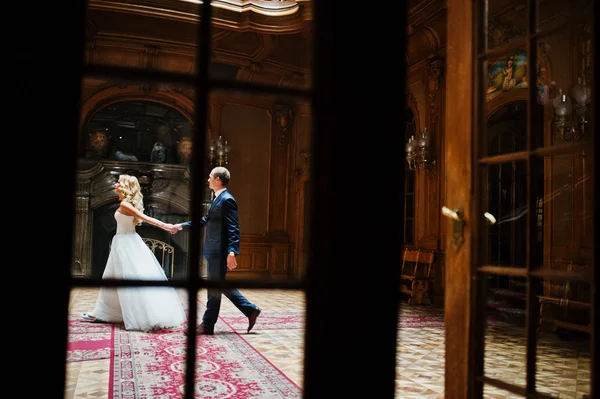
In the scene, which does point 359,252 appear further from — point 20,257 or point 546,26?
point 546,26

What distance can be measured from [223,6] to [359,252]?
7.87 metres

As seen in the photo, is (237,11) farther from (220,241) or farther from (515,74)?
(515,74)

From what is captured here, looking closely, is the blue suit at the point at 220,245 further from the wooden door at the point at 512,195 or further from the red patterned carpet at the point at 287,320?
the wooden door at the point at 512,195

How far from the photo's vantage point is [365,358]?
103 centimetres

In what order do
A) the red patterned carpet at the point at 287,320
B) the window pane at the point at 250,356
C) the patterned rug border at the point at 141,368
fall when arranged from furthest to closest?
1. the red patterned carpet at the point at 287,320
2. the window pane at the point at 250,356
3. the patterned rug border at the point at 141,368

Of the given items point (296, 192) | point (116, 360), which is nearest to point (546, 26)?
point (116, 360)

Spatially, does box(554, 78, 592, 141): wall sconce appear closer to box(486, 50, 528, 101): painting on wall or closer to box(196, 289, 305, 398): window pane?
box(486, 50, 528, 101): painting on wall

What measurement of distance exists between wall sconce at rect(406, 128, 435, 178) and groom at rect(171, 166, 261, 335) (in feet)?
14.8

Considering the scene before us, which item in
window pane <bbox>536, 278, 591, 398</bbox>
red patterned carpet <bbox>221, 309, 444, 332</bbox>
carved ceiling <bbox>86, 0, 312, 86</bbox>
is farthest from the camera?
carved ceiling <bbox>86, 0, 312, 86</bbox>

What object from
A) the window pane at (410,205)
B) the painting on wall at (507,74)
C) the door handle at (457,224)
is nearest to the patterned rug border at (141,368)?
the door handle at (457,224)

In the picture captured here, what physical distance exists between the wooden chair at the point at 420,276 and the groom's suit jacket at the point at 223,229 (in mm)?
3877

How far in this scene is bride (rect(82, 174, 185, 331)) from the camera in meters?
4.77

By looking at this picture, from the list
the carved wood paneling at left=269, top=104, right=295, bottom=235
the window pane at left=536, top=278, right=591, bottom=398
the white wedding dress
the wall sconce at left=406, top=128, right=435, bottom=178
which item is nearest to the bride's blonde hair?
the white wedding dress

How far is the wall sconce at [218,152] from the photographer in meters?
10.5
